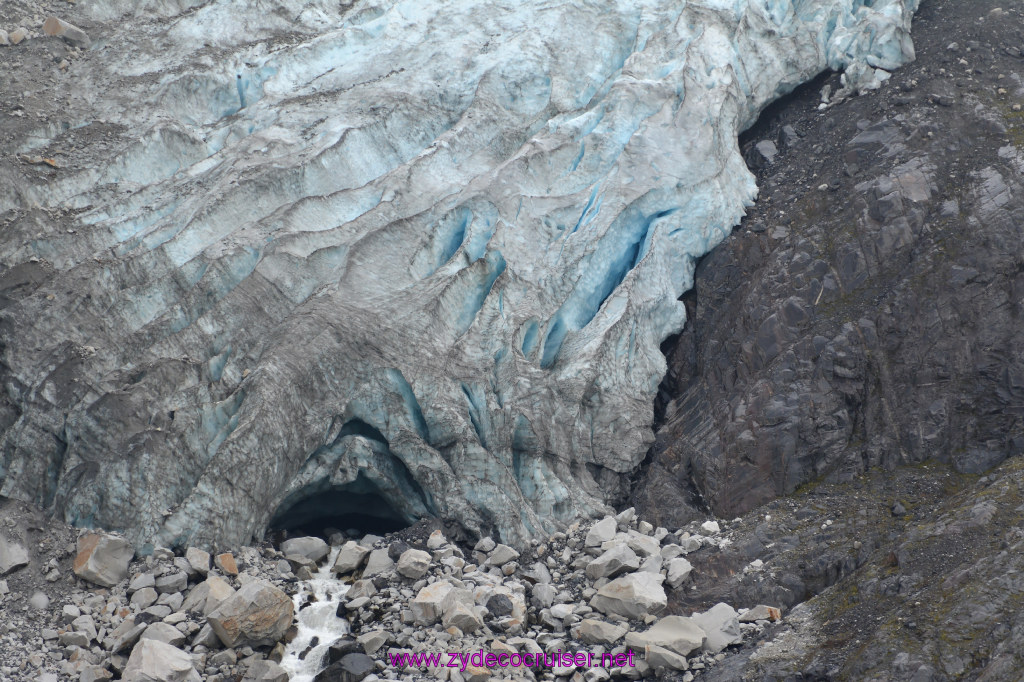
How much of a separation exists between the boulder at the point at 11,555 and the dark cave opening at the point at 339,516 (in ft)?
12.0

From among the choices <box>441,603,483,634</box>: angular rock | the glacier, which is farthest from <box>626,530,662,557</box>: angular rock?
<box>441,603,483,634</box>: angular rock

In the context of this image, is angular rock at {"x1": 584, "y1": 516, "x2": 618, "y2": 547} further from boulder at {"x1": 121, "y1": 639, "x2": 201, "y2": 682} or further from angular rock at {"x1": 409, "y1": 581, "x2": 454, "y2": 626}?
boulder at {"x1": 121, "y1": 639, "x2": 201, "y2": 682}

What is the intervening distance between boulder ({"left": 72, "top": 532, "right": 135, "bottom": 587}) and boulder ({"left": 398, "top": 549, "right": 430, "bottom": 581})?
4140 millimetres

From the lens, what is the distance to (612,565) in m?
13.3

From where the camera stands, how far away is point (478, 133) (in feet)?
63.4

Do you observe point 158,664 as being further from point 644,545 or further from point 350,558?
point 644,545

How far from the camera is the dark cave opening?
49.9 feet

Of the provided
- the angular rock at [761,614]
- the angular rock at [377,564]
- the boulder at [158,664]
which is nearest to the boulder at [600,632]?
the angular rock at [761,614]

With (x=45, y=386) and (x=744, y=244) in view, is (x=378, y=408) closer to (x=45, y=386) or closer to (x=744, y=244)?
(x=45, y=386)

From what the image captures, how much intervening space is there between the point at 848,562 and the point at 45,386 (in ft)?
42.5

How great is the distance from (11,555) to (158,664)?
331 centimetres

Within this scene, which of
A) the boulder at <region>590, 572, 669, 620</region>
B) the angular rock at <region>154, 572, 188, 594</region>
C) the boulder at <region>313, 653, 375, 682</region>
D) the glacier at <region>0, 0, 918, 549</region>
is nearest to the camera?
the boulder at <region>313, 653, 375, 682</region>

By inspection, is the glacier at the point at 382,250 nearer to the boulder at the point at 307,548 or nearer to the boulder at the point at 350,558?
the boulder at the point at 307,548

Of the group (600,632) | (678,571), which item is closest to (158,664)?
(600,632)
